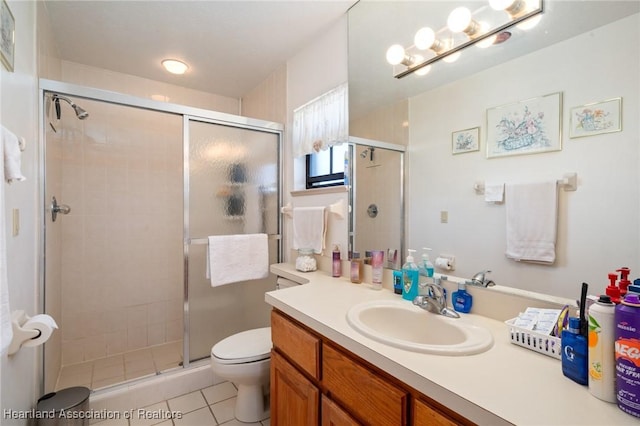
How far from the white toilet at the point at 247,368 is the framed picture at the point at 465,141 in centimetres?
147

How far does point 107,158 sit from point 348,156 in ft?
6.91

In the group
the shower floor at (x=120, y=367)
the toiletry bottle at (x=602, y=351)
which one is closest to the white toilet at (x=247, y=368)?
the shower floor at (x=120, y=367)

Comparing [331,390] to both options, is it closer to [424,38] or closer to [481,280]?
[481,280]

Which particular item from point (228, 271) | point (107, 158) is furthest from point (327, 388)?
point (107, 158)

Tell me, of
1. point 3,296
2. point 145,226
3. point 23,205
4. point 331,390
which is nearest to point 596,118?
point 331,390

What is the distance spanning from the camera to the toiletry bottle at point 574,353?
0.68 m

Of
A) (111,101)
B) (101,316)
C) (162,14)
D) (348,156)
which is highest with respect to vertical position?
(162,14)

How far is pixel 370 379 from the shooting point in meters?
0.87

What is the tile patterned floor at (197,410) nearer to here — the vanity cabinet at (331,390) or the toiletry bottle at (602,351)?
the vanity cabinet at (331,390)

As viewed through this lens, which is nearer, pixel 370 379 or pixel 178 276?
pixel 370 379

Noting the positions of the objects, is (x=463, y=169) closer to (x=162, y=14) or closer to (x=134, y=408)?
(x=162, y=14)

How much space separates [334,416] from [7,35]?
1759 mm

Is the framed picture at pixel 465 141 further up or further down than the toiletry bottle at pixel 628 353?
further up

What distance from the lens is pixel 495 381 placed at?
0.69m
